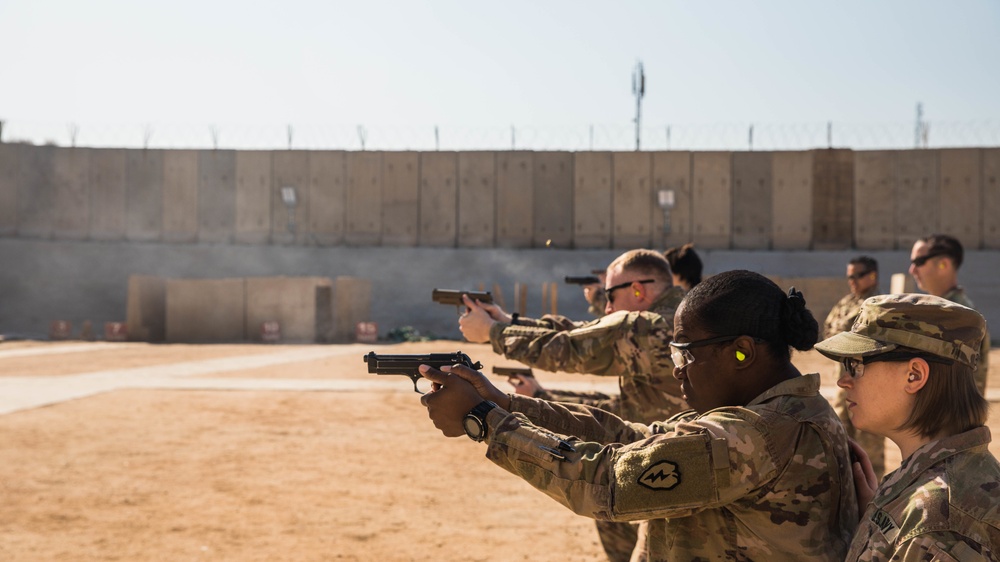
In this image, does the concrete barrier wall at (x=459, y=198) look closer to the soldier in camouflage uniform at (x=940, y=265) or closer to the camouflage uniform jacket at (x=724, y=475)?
the soldier in camouflage uniform at (x=940, y=265)

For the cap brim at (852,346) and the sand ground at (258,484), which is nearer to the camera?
the cap brim at (852,346)

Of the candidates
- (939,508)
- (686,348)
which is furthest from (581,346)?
(939,508)

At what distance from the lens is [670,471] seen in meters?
1.87

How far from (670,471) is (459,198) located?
3078cm

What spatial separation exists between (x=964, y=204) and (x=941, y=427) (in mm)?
33079

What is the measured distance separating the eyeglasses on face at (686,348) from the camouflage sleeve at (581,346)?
4.98 feet

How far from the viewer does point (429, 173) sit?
32.4 m

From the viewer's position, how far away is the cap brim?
1.76 metres

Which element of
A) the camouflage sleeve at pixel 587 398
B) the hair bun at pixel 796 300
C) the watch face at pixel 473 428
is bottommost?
the camouflage sleeve at pixel 587 398

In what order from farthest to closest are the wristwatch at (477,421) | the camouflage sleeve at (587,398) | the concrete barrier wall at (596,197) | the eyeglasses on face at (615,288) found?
the concrete barrier wall at (596,197) < the camouflage sleeve at (587,398) < the eyeglasses on face at (615,288) < the wristwatch at (477,421)

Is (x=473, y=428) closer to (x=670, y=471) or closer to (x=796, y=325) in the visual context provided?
(x=670, y=471)

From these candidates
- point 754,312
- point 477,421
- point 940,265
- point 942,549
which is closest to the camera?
point 942,549

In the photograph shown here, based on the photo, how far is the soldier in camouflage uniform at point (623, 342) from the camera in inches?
146

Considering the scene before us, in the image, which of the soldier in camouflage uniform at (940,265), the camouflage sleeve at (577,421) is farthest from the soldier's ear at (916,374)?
the soldier in camouflage uniform at (940,265)
